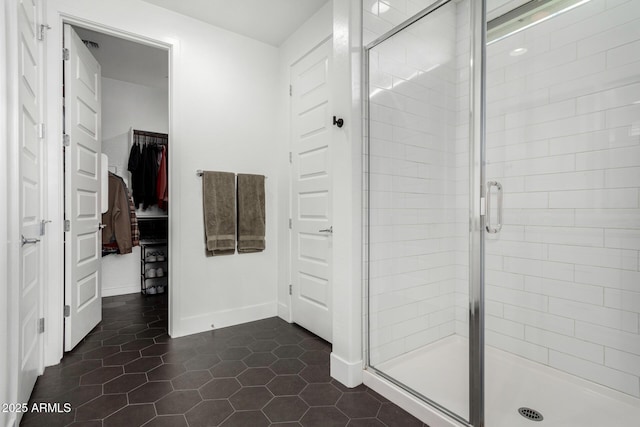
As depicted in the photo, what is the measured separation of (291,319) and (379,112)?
2074 mm

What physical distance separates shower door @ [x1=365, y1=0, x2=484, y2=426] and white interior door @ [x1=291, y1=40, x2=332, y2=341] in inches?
25.2

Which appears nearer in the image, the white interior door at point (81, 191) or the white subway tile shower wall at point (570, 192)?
the white subway tile shower wall at point (570, 192)

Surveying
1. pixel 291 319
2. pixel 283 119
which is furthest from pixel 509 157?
pixel 291 319

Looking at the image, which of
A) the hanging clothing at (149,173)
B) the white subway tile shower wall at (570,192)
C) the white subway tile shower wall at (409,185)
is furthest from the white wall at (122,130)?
the white subway tile shower wall at (570,192)

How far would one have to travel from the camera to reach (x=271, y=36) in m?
3.18

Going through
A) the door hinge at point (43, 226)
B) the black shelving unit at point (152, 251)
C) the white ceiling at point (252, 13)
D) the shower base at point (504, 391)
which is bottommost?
the shower base at point (504, 391)

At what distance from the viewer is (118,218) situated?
389 centimetres

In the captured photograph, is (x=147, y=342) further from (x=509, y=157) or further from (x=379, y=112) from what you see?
(x=509, y=157)

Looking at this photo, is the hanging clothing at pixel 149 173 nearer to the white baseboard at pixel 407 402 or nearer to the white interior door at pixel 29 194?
the white interior door at pixel 29 194

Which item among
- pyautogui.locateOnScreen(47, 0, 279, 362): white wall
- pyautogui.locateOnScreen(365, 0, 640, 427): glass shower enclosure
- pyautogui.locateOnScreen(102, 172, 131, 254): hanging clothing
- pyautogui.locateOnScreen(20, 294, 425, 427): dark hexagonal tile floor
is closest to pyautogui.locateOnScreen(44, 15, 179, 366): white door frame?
pyautogui.locateOnScreen(47, 0, 279, 362): white wall

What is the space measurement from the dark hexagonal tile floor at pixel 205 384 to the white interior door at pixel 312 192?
30cm

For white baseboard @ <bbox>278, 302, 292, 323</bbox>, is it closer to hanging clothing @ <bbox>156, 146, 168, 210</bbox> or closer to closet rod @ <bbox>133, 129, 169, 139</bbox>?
hanging clothing @ <bbox>156, 146, 168, 210</bbox>

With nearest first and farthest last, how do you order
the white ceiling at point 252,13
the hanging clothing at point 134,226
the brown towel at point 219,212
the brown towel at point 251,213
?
the white ceiling at point 252,13 → the brown towel at point 219,212 → the brown towel at point 251,213 → the hanging clothing at point 134,226

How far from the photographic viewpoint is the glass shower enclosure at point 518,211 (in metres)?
1.82
